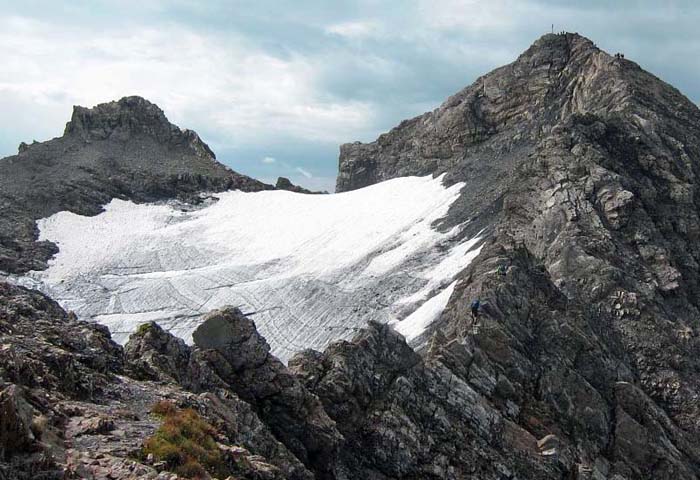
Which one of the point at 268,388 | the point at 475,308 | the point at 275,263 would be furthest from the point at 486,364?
the point at 275,263

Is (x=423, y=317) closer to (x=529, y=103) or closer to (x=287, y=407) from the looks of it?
(x=287, y=407)

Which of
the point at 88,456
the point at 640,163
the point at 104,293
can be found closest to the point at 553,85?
the point at 640,163

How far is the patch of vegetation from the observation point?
15.8 m

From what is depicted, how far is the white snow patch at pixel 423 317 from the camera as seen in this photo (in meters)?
49.8

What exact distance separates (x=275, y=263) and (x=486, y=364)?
39.9 m

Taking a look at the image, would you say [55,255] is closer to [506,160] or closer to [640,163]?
[506,160]

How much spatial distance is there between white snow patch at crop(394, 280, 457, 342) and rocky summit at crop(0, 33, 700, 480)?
0.80 m

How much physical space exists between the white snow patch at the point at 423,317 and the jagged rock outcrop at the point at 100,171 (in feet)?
129

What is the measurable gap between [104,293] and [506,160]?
42.8 m

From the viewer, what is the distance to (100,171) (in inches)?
3871

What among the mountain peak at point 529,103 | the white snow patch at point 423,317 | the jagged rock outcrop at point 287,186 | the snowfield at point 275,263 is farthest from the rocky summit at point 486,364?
the jagged rock outcrop at point 287,186

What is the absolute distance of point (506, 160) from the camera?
82.6 m

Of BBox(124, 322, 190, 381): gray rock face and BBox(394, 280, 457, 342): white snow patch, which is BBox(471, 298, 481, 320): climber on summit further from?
BBox(124, 322, 190, 381): gray rock face

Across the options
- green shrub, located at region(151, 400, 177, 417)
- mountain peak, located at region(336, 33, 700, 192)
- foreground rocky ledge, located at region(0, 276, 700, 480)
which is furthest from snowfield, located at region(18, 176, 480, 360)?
green shrub, located at region(151, 400, 177, 417)
